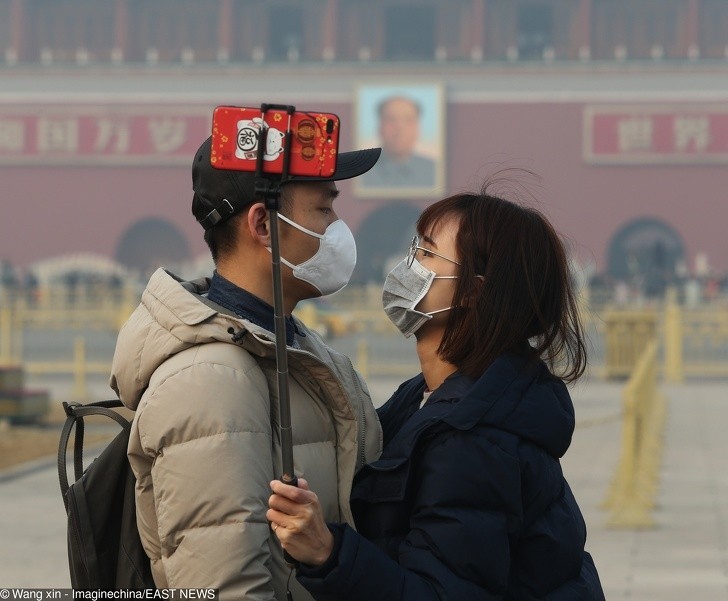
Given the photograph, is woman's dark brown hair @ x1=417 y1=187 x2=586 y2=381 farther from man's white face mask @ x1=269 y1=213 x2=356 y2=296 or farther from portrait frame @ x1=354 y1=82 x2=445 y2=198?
portrait frame @ x1=354 y1=82 x2=445 y2=198

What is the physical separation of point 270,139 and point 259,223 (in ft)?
0.99

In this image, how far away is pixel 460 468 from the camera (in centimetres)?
203

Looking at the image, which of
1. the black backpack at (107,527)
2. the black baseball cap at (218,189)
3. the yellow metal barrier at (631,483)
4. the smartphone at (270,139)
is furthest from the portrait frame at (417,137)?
the smartphone at (270,139)

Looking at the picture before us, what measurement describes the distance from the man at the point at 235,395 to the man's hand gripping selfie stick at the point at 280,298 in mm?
99

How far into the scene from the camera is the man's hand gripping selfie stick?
193 centimetres

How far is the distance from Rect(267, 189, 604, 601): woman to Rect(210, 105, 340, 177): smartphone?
405mm

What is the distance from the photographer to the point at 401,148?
104ft

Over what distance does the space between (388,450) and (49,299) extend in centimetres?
2169

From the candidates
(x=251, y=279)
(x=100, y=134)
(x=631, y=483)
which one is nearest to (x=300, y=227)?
(x=251, y=279)

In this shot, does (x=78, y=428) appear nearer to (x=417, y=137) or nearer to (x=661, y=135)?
(x=417, y=137)

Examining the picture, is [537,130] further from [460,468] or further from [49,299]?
[460,468]

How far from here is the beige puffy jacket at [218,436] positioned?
6.55 feet

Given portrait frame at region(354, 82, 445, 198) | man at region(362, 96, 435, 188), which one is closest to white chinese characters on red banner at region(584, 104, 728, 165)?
portrait frame at region(354, 82, 445, 198)

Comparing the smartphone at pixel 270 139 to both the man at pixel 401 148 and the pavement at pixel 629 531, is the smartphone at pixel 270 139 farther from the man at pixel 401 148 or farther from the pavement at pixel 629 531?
the man at pixel 401 148
